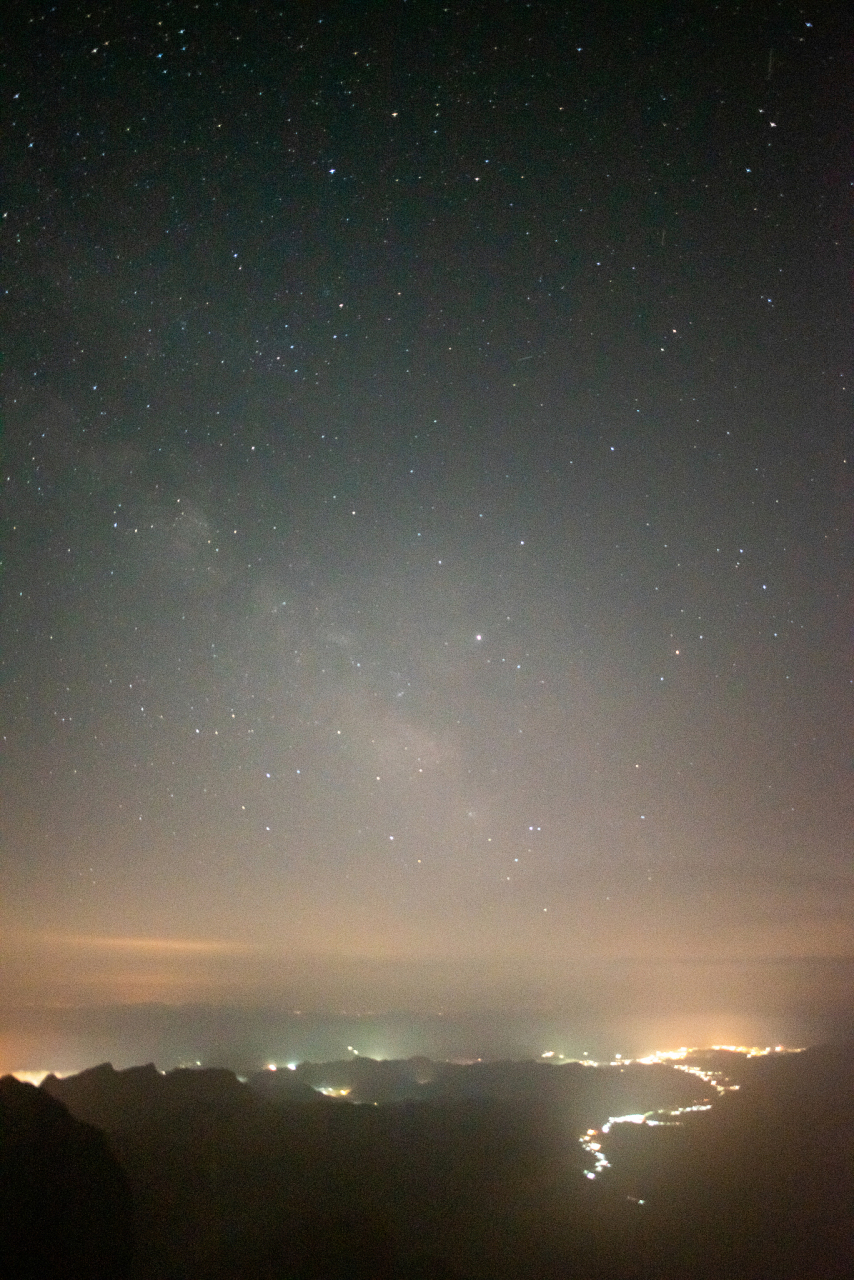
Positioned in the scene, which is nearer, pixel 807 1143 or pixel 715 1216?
pixel 715 1216

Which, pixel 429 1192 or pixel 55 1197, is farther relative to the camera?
pixel 429 1192

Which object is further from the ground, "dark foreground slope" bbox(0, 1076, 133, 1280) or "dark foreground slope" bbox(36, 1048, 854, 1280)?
"dark foreground slope" bbox(0, 1076, 133, 1280)

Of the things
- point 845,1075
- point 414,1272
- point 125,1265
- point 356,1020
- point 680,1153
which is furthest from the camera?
point 356,1020

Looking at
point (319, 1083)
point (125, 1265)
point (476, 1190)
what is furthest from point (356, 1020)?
point (125, 1265)

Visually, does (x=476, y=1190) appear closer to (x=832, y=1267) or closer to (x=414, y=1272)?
(x=414, y=1272)

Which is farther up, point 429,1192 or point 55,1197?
point 55,1197

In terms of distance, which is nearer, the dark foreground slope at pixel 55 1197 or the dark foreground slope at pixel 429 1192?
the dark foreground slope at pixel 55 1197

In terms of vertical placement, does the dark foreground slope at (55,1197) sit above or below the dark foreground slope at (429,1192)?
above

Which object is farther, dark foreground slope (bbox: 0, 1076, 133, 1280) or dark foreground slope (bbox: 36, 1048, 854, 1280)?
dark foreground slope (bbox: 36, 1048, 854, 1280)
